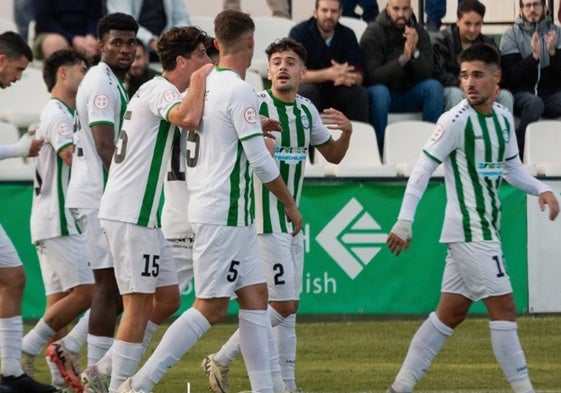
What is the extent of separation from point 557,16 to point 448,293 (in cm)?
880

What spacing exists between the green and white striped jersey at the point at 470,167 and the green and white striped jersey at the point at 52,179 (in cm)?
254

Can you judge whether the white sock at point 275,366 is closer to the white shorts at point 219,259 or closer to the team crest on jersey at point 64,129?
the white shorts at point 219,259

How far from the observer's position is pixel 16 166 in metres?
13.3

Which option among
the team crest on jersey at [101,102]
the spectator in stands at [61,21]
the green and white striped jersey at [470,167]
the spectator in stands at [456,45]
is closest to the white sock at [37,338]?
the team crest on jersey at [101,102]

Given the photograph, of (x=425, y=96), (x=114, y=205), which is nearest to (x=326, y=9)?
(x=425, y=96)

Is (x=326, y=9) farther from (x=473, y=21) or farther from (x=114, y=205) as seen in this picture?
(x=114, y=205)

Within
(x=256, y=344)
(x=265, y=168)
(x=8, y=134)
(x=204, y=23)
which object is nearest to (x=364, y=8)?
(x=204, y=23)

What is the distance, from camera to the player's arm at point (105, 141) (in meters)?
8.85

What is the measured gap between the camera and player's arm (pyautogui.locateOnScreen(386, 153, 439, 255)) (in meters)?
8.47

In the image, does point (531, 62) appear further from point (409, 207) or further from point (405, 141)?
point (409, 207)

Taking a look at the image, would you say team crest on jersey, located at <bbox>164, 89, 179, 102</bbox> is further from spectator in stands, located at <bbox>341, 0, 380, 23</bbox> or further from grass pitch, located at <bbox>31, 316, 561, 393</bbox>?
spectator in stands, located at <bbox>341, 0, 380, 23</bbox>

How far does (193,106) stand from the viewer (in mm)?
7695

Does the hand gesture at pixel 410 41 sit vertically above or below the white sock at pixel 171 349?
above

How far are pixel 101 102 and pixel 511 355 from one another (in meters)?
2.73
